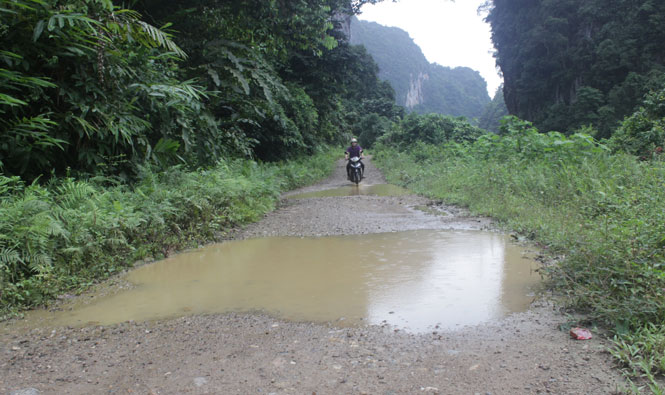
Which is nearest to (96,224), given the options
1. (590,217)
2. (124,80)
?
A: (124,80)

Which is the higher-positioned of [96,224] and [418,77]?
[418,77]

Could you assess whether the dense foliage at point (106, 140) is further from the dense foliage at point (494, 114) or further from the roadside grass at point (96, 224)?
the dense foliage at point (494, 114)

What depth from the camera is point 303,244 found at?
5449mm

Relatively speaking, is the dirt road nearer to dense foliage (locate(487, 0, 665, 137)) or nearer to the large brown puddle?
the large brown puddle

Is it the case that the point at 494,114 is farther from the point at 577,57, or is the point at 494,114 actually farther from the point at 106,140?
the point at 106,140

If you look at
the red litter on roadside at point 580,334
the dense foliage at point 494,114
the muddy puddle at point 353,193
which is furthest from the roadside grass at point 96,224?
the dense foliage at point 494,114

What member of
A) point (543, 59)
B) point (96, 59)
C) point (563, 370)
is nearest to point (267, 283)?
point (563, 370)

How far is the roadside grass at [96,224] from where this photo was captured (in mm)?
3521

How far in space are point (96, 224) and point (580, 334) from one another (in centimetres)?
419

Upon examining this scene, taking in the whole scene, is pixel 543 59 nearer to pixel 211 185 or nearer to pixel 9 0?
pixel 211 185

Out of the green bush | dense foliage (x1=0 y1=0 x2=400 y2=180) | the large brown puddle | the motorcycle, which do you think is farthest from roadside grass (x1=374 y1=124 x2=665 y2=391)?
dense foliage (x1=0 y1=0 x2=400 y2=180)

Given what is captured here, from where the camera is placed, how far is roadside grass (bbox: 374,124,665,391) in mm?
2469

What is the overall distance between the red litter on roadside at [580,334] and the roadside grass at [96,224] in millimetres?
3872

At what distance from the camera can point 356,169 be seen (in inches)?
551
